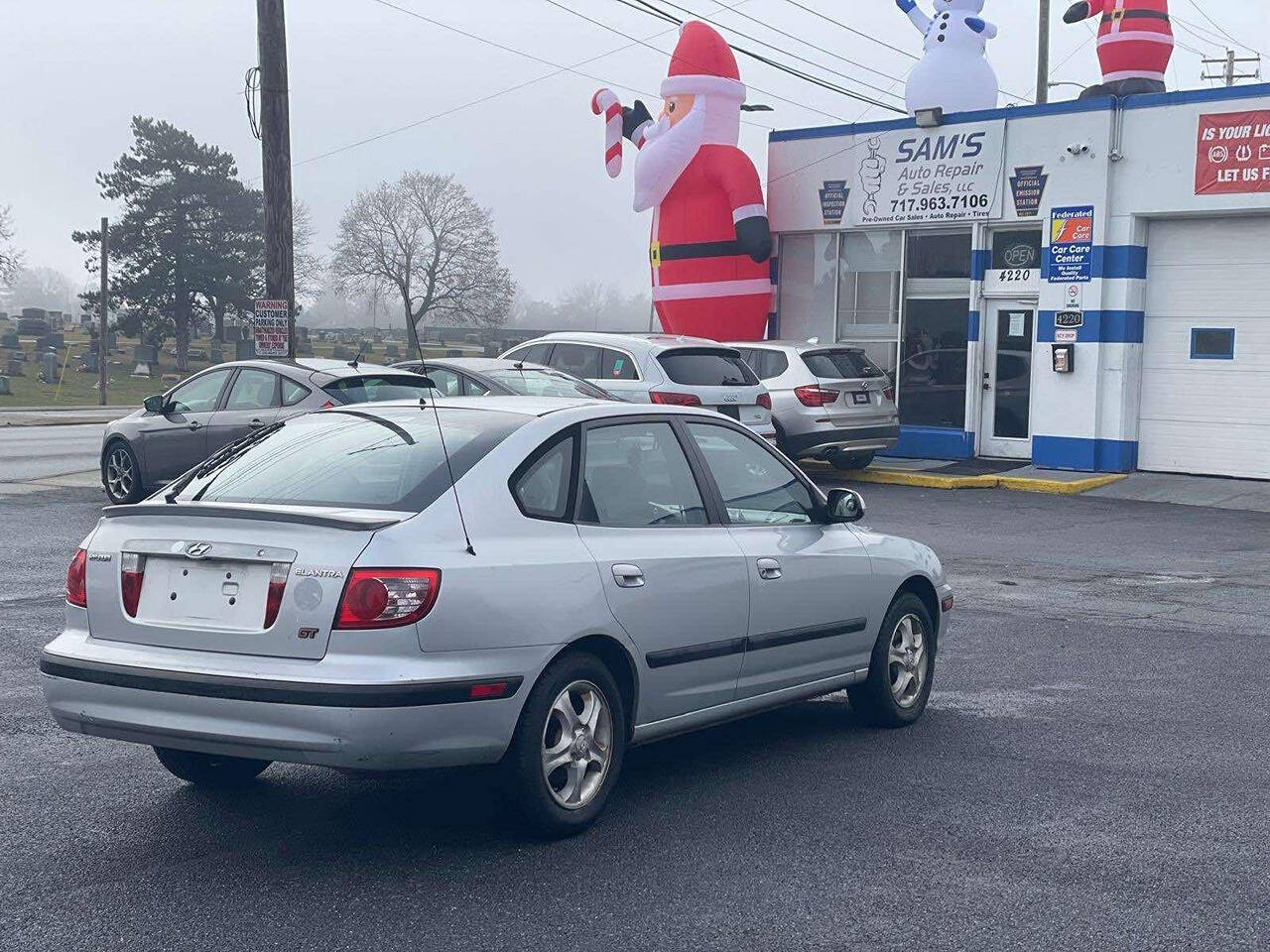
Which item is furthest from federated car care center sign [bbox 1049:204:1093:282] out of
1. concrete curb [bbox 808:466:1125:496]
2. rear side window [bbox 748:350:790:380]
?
rear side window [bbox 748:350:790:380]

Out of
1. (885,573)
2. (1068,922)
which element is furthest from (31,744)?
(1068,922)

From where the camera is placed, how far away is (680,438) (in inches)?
246

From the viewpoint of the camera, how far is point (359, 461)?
552 cm

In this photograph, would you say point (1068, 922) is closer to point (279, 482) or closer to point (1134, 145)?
point (279, 482)

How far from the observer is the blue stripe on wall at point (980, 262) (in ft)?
71.9

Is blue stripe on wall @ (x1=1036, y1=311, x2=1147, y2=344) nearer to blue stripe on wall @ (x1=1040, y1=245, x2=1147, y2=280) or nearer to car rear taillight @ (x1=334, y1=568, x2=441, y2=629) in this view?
blue stripe on wall @ (x1=1040, y1=245, x2=1147, y2=280)

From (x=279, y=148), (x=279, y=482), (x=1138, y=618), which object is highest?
(x=279, y=148)

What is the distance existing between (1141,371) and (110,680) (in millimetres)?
17828

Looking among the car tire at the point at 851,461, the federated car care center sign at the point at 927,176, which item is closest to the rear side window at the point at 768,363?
the car tire at the point at 851,461

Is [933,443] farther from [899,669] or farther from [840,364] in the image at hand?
[899,669]

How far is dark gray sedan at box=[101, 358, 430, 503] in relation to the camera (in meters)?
14.4

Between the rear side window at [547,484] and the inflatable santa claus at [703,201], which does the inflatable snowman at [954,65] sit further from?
the rear side window at [547,484]

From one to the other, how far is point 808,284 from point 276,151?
9.37 metres

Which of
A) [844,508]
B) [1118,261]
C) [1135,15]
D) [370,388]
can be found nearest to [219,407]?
[370,388]
